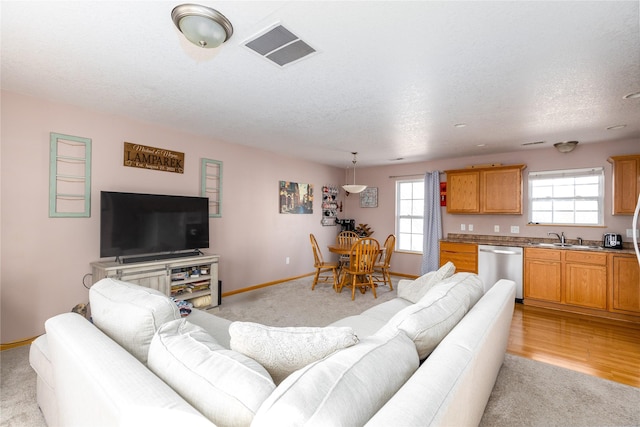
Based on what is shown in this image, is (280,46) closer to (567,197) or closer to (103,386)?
(103,386)

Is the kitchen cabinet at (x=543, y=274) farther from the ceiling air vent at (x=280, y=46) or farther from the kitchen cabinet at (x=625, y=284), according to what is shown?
the ceiling air vent at (x=280, y=46)

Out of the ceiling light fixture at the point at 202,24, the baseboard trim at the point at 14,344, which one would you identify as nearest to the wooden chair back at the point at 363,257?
the ceiling light fixture at the point at 202,24

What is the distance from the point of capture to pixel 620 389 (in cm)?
222

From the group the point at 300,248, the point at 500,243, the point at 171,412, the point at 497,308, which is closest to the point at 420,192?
the point at 500,243

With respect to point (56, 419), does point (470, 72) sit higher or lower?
higher

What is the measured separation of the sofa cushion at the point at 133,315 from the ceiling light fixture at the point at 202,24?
1.48m

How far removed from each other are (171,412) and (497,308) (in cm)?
178

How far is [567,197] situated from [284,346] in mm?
5277

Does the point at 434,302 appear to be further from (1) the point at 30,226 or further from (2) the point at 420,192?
(2) the point at 420,192

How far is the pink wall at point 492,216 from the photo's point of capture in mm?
4191

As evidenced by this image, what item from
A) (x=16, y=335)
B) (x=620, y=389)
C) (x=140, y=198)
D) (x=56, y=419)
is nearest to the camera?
(x=56, y=419)

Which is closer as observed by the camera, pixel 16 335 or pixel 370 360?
pixel 370 360

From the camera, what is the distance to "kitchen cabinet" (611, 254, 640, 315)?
3574 millimetres

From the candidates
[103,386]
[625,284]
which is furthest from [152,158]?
[625,284]
